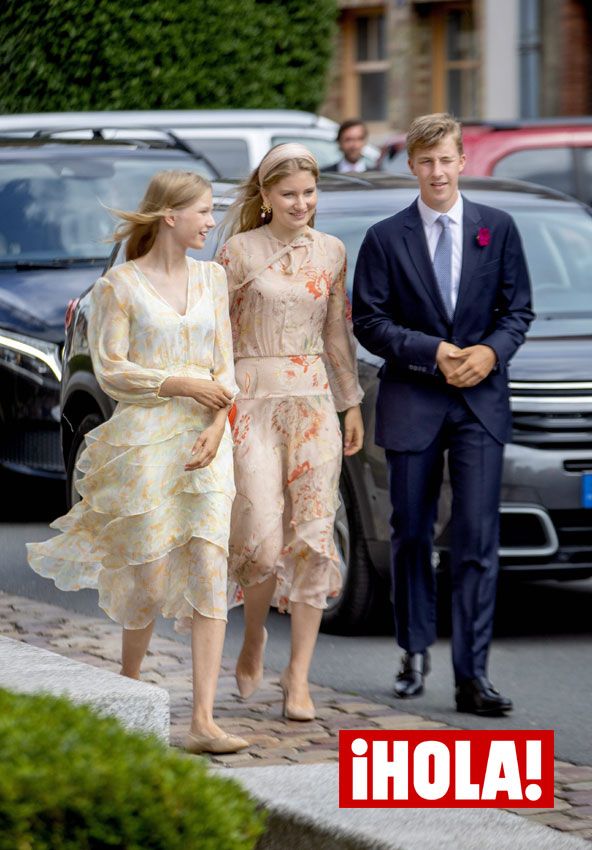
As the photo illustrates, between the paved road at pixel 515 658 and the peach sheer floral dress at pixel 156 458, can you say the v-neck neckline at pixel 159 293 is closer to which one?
the peach sheer floral dress at pixel 156 458

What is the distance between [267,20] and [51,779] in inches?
849

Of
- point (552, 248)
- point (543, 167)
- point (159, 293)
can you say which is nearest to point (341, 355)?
point (159, 293)

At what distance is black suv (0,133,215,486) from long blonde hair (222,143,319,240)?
12.8 feet

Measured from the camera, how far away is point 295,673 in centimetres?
643

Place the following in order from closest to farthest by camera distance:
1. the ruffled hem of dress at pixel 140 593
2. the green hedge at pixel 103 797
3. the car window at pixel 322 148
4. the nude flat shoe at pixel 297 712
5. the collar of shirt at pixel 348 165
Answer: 1. the green hedge at pixel 103 797
2. the ruffled hem of dress at pixel 140 593
3. the nude flat shoe at pixel 297 712
4. the collar of shirt at pixel 348 165
5. the car window at pixel 322 148

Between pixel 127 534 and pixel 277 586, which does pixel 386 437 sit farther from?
pixel 127 534

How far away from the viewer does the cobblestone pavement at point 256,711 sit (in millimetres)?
5543

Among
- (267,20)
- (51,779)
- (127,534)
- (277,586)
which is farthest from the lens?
(267,20)

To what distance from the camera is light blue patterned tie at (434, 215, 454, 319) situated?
6715mm

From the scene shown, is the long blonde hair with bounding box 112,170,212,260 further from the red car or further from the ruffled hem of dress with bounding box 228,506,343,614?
the red car

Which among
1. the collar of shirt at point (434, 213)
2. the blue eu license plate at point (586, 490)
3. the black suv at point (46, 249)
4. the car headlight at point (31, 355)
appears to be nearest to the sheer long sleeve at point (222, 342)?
the collar of shirt at point (434, 213)

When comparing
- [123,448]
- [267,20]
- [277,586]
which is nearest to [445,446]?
[277,586]

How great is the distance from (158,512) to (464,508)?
1.13 meters

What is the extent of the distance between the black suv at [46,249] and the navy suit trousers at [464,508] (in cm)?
406
